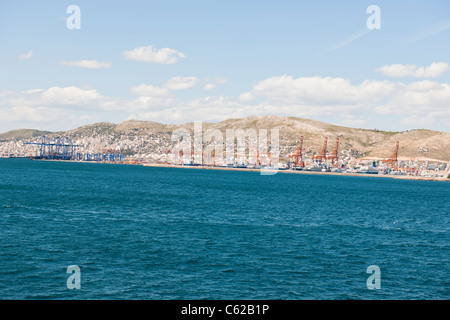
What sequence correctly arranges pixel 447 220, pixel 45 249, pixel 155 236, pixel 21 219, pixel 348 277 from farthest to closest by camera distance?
pixel 447 220
pixel 21 219
pixel 155 236
pixel 45 249
pixel 348 277

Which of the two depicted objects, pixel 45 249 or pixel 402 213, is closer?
pixel 45 249

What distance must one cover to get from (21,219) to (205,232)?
80.9 feet

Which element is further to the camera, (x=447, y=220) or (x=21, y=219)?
(x=447, y=220)

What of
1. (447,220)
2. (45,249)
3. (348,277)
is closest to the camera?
(348,277)

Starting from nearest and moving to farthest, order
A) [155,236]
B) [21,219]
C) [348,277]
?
[348,277] → [155,236] → [21,219]

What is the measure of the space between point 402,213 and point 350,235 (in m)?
30.8

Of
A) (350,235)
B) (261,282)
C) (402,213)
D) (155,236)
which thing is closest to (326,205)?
(402,213)

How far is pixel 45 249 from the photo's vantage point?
35625 mm

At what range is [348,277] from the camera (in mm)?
30781

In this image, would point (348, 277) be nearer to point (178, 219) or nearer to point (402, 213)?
point (178, 219)
